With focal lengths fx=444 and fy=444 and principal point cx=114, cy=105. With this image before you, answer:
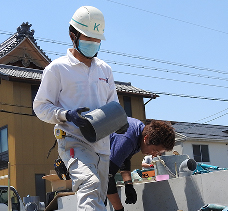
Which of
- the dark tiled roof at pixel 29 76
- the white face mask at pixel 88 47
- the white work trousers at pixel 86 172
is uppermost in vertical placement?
the dark tiled roof at pixel 29 76

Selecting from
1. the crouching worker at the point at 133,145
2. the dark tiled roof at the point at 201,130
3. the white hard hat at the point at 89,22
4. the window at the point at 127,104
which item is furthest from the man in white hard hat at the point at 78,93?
the dark tiled roof at the point at 201,130

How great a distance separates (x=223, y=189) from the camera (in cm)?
410

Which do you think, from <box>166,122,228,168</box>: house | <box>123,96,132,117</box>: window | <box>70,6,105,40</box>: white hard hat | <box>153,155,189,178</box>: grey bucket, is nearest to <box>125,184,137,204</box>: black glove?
<box>153,155,189,178</box>: grey bucket

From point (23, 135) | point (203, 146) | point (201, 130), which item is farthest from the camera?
point (201, 130)

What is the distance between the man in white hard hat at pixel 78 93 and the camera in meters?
3.23

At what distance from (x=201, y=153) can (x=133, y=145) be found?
24.4 m

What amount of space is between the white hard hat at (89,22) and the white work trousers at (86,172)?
2.75 feet

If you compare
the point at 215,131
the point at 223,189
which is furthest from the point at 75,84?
the point at 215,131

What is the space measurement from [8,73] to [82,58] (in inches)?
764

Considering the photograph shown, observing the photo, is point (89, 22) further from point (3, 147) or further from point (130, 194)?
point (3, 147)

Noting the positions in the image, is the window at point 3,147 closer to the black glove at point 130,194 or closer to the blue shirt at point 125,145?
the black glove at point 130,194

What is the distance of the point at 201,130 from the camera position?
3056 cm

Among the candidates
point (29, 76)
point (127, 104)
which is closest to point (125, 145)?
point (29, 76)

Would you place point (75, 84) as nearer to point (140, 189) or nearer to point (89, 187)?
point (89, 187)
